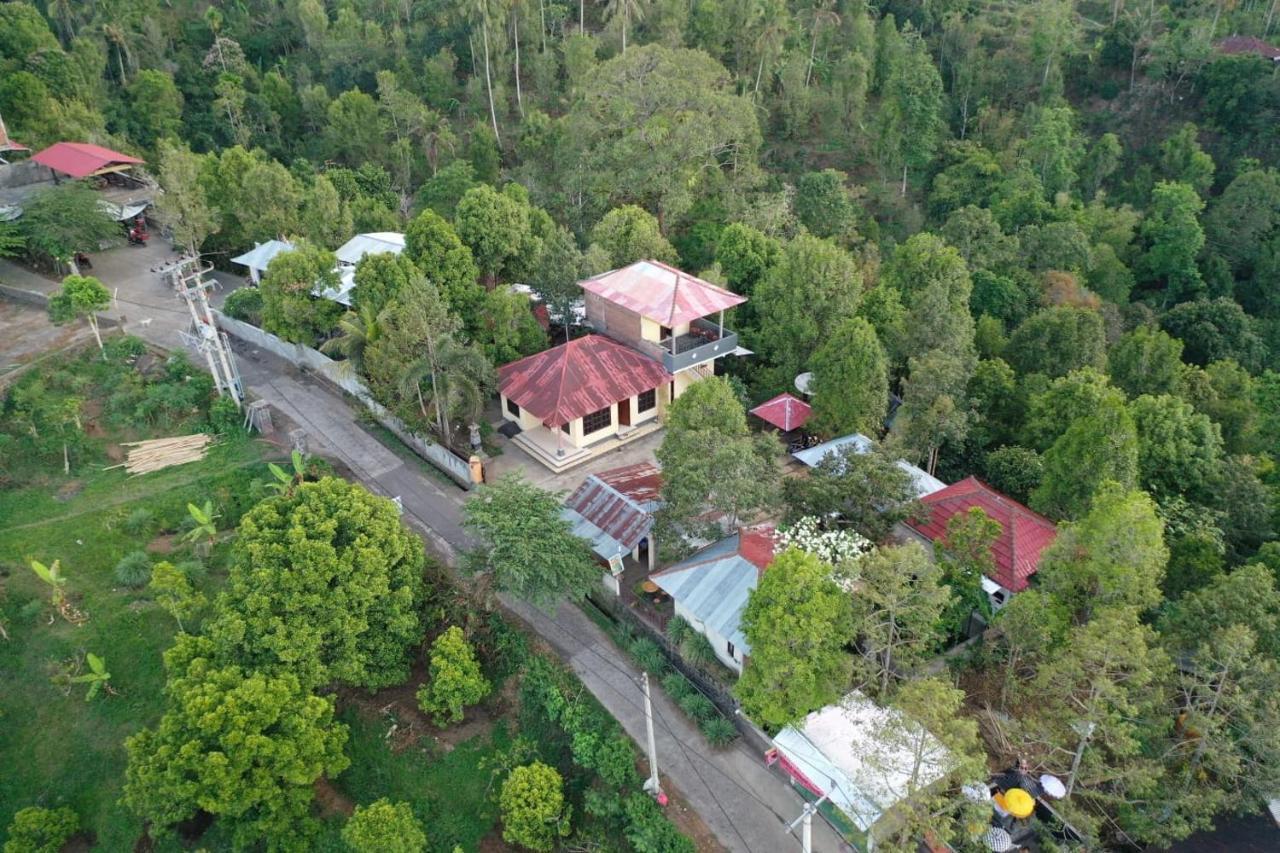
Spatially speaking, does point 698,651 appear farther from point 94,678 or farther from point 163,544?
point 163,544

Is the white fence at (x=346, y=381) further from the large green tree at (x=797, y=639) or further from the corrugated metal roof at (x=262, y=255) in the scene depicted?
the large green tree at (x=797, y=639)

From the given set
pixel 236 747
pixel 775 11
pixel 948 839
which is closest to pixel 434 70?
pixel 775 11

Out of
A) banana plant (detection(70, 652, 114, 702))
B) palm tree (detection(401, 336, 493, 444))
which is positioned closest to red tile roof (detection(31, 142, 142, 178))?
palm tree (detection(401, 336, 493, 444))

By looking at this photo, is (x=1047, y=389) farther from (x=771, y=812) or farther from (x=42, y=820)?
(x=42, y=820)

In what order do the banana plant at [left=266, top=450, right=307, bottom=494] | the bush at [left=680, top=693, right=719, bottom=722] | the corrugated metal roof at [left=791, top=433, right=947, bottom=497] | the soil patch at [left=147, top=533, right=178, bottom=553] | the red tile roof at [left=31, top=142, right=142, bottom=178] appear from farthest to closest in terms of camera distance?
the red tile roof at [left=31, top=142, right=142, bottom=178], the corrugated metal roof at [left=791, top=433, right=947, bottom=497], the soil patch at [left=147, top=533, right=178, bottom=553], the banana plant at [left=266, top=450, right=307, bottom=494], the bush at [left=680, top=693, right=719, bottom=722]

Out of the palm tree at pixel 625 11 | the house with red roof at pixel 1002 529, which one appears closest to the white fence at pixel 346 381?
the house with red roof at pixel 1002 529

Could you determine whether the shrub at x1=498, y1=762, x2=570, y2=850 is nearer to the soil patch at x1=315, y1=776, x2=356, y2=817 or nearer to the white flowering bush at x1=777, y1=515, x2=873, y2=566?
the soil patch at x1=315, y1=776, x2=356, y2=817
